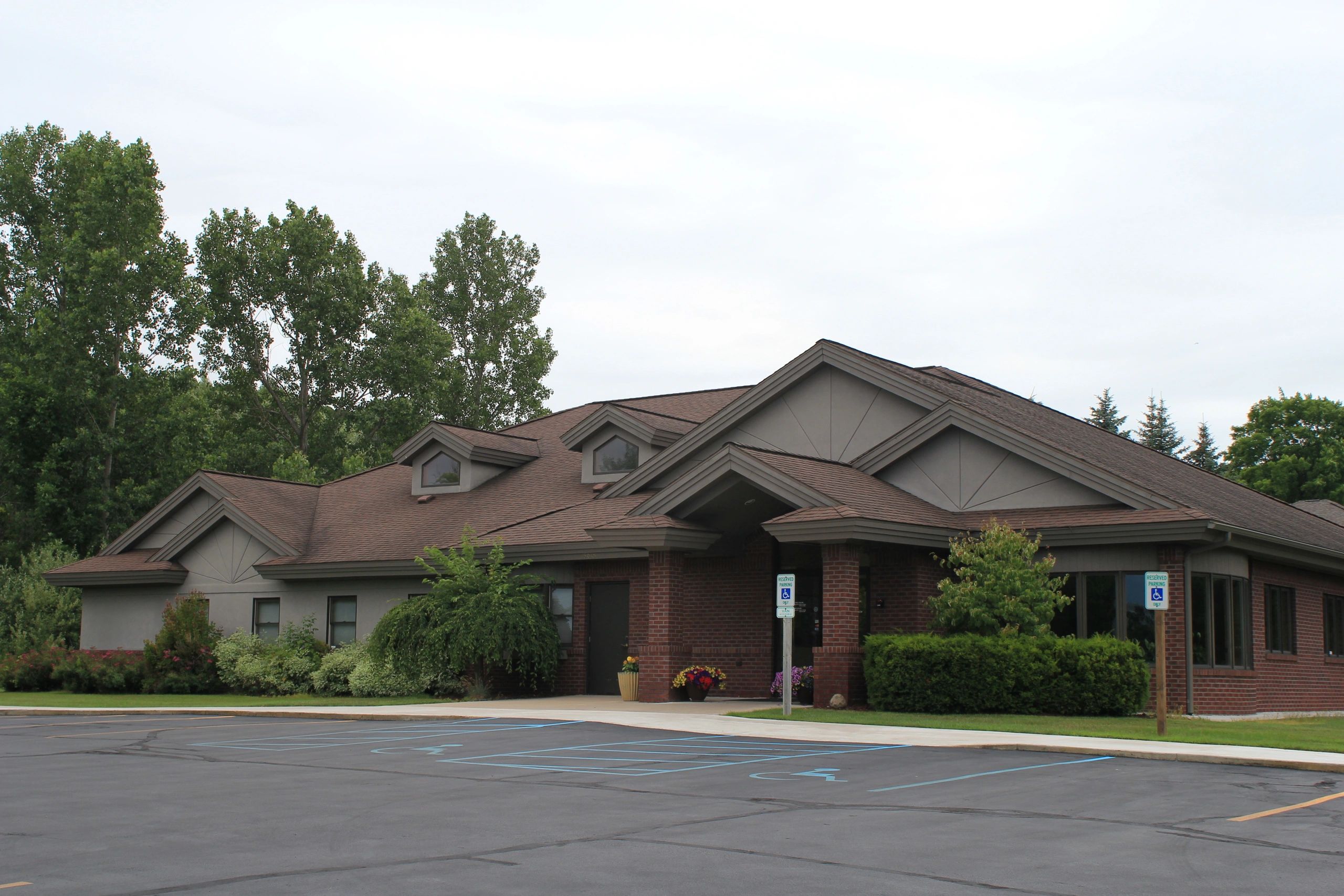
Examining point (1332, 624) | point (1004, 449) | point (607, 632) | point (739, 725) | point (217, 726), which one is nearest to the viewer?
point (739, 725)

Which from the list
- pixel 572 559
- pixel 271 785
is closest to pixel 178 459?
pixel 572 559

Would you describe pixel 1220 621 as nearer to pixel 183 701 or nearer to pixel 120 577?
pixel 183 701

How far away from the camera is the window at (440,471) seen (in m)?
34.3

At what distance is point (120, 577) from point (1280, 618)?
27415 mm

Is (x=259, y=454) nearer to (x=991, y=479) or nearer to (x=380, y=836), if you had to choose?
(x=991, y=479)

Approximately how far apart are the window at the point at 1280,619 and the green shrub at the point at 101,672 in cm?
2494

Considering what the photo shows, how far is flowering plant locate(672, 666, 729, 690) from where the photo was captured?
2447 centimetres

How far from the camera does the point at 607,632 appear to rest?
90.6 feet

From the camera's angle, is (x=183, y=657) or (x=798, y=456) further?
(x=183, y=657)

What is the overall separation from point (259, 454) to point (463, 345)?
13.6 meters

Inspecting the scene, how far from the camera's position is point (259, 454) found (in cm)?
5012

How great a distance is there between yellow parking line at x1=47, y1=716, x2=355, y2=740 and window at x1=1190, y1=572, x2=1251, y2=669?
14357 mm

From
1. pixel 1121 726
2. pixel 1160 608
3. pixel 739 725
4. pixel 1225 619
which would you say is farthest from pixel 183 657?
pixel 1225 619

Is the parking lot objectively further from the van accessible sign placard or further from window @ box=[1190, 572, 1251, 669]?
window @ box=[1190, 572, 1251, 669]
